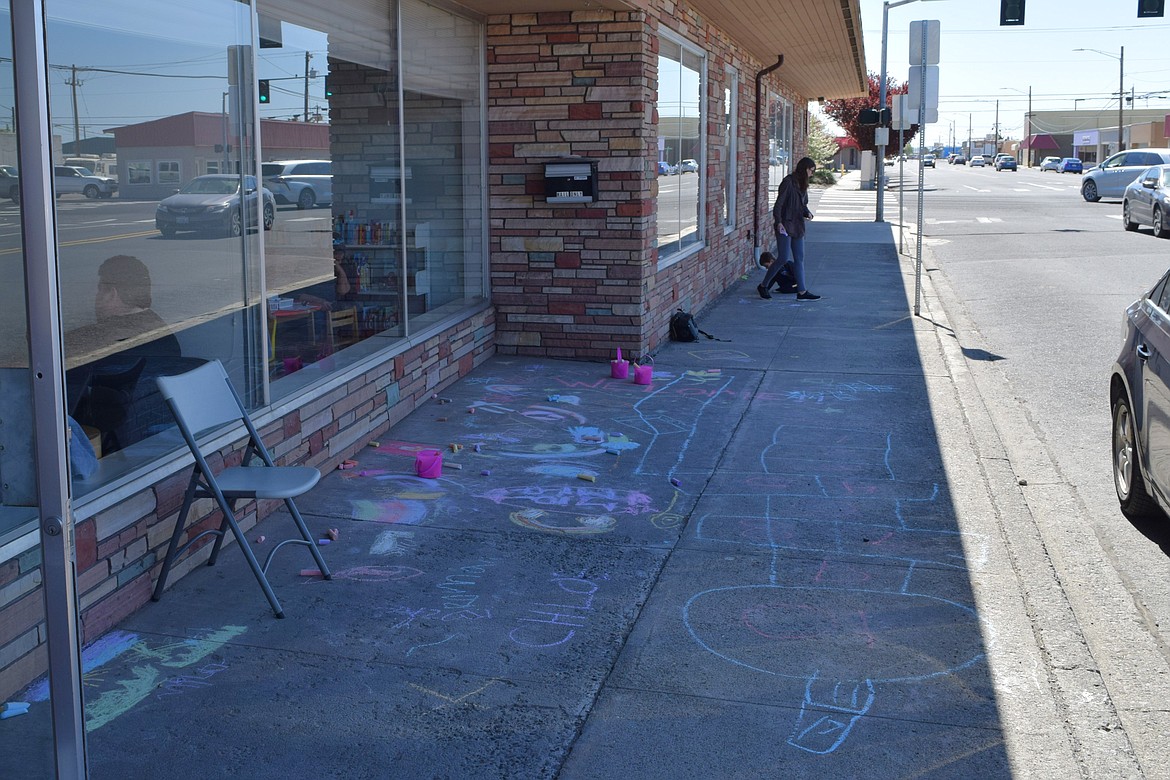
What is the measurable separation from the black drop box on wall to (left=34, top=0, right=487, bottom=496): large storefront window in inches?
40.7

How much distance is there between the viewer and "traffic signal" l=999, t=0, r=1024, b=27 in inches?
694

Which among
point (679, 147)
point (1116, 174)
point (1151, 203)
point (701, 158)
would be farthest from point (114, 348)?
point (1116, 174)

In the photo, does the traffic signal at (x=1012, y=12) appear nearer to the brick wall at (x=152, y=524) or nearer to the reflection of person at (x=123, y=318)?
the brick wall at (x=152, y=524)

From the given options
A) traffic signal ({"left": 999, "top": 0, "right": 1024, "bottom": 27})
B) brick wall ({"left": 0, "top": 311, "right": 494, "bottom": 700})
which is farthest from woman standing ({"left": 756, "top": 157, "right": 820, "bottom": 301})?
brick wall ({"left": 0, "top": 311, "right": 494, "bottom": 700})

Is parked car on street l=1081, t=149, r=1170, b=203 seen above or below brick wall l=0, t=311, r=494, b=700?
above

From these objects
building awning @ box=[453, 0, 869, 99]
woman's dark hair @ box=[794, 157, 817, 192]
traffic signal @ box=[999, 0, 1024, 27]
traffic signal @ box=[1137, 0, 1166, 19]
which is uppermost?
traffic signal @ box=[999, 0, 1024, 27]

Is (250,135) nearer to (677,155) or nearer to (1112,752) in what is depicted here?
(1112,752)

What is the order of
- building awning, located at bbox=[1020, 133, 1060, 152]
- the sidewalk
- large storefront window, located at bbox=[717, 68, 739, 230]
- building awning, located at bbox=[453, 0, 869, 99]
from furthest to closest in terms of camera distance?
building awning, located at bbox=[1020, 133, 1060, 152]
large storefront window, located at bbox=[717, 68, 739, 230]
building awning, located at bbox=[453, 0, 869, 99]
the sidewalk

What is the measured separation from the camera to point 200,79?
5.33 metres

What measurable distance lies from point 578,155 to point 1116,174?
30.5 metres

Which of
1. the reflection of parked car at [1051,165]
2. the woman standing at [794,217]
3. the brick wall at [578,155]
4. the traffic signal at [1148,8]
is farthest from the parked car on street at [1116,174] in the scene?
the reflection of parked car at [1051,165]

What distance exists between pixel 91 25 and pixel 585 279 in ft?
18.0

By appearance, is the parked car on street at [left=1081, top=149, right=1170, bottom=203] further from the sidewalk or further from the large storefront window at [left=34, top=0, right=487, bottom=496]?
the large storefront window at [left=34, top=0, right=487, bottom=496]

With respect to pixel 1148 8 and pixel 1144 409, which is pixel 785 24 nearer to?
pixel 1148 8
